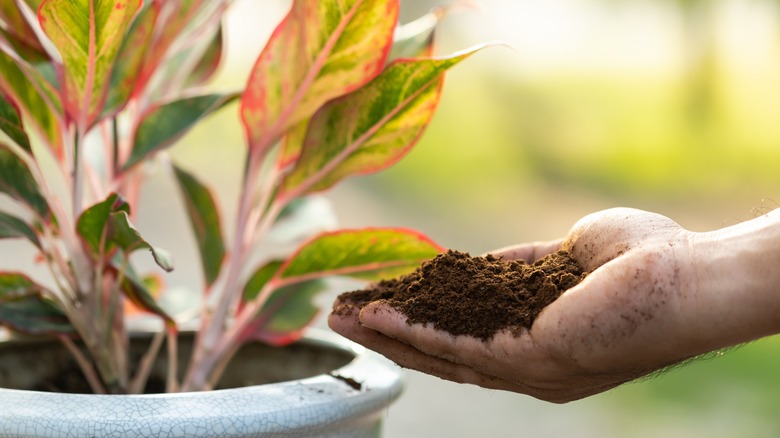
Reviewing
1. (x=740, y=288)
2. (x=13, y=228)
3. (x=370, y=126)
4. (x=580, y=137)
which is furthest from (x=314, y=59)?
(x=580, y=137)

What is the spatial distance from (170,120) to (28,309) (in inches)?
12.0

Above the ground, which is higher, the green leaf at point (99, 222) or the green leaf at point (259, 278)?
the green leaf at point (99, 222)

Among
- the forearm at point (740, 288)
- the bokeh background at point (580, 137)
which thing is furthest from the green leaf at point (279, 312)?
the bokeh background at point (580, 137)

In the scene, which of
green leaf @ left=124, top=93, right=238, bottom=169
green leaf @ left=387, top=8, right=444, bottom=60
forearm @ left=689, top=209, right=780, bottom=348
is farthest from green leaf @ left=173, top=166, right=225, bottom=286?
forearm @ left=689, top=209, right=780, bottom=348

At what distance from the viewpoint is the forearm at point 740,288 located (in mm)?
842

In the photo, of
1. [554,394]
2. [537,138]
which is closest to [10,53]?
[554,394]

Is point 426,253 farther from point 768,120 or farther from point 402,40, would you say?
point 768,120

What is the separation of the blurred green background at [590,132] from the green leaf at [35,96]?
10.1ft

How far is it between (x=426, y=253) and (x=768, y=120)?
222 inches

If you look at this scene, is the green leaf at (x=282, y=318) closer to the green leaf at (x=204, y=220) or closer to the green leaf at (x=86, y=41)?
the green leaf at (x=204, y=220)

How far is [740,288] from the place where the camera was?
851mm

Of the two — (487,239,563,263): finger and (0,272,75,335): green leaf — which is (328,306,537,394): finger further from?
(0,272,75,335): green leaf

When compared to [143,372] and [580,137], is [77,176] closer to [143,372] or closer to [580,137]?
[143,372]

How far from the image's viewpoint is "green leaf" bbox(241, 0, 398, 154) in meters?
0.98
